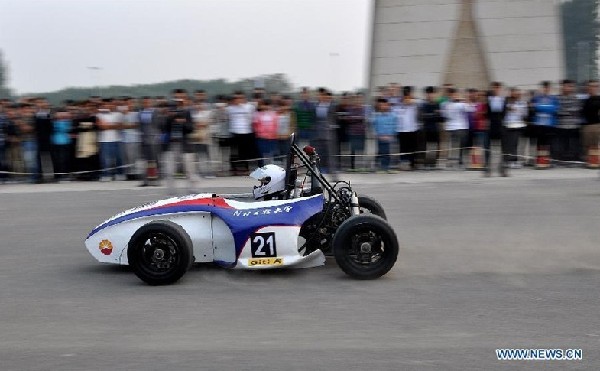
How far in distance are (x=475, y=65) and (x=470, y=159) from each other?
725 cm

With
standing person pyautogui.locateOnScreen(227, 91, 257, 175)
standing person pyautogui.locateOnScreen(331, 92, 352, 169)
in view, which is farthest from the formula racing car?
standing person pyautogui.locateOnScreen(227, 91, 257, 175)

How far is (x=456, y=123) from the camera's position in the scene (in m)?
15.4

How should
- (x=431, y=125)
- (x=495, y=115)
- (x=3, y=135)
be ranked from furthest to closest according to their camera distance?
(x=3, y=135), (x=431, y=125), (x=495, y=115)

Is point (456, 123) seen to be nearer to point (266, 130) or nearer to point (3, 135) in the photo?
point (266, 130)

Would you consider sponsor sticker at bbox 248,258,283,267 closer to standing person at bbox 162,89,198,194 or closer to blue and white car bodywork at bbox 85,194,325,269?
blue and white car bodywork at bbox 85,194,325,269

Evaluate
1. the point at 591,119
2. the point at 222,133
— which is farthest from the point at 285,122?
the point at 591,119

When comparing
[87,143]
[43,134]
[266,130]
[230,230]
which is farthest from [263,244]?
[43,134]

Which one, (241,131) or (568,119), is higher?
(568,119)

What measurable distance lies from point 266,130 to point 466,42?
904cm

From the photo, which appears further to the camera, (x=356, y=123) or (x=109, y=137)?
(x=109, y=137)

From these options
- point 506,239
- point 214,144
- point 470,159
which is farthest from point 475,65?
point 506,239

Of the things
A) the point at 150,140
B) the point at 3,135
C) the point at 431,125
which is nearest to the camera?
the point at 150,140

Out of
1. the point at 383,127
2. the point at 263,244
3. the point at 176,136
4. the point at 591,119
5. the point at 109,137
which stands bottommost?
the point at 263,244

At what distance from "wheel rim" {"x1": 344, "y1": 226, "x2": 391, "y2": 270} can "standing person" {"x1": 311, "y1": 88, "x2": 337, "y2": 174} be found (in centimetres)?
701
